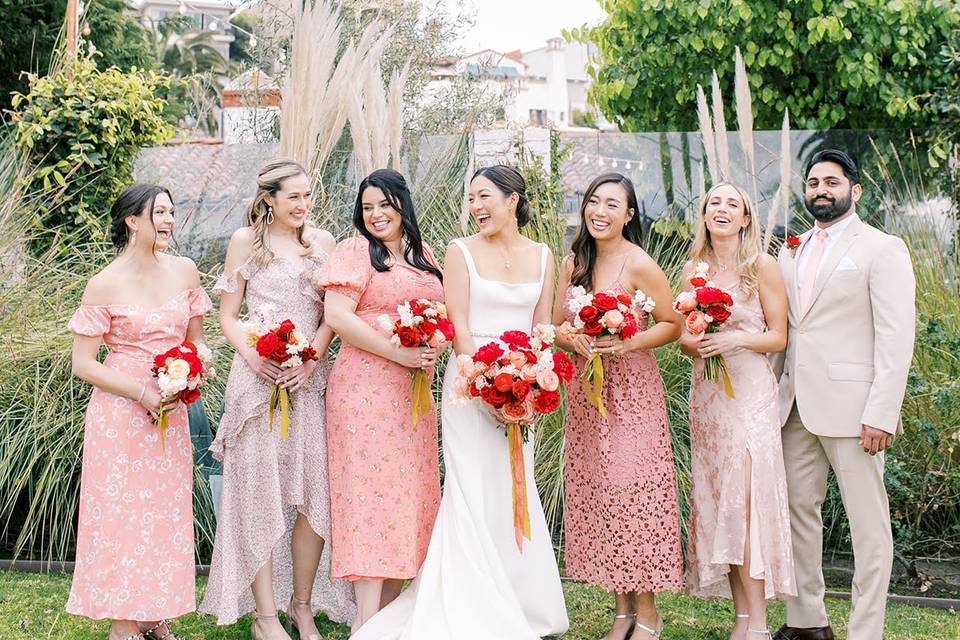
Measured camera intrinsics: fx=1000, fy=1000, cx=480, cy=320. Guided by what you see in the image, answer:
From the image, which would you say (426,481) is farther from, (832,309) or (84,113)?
(84,113)

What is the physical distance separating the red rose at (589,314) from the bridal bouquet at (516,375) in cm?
17

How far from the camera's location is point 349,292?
14.8 ft

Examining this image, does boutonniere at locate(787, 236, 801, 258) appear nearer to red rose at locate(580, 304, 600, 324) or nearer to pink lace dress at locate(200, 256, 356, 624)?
red rose at locate(580, 304, 600, 324)

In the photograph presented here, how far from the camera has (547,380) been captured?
4.10 meters

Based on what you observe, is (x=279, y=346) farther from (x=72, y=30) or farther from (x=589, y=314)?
(x=72, y=30)

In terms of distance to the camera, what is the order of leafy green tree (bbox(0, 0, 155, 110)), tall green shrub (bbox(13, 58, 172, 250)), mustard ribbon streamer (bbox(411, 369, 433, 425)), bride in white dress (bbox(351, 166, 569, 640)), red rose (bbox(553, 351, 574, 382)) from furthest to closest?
leafy green tree (bbox(0, 0, 155, 110)), tall green shrub (bbox(13, 58, 172, 250)), mustard ribbon streamer (bbox(411, 369, 433, 425)), bride in white dress (bbox(351, 166, 569, 640)), red rose (bbox(553, 351, 574, 382))

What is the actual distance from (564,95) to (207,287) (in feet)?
174

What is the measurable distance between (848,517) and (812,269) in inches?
44.9

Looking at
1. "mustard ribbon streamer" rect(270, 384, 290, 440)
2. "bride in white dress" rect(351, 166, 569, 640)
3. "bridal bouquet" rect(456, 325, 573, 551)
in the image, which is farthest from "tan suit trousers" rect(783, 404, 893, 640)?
"mustard ribbon streamer" rect(270, 384, 290, 440)

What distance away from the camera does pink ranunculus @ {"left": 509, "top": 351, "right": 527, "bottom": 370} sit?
412 cm

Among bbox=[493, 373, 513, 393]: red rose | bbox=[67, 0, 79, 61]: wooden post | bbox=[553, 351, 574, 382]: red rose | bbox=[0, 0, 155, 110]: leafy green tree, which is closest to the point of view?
bbox=[493, 373, 513, 393]: red rose

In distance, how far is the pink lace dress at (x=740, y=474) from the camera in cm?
447

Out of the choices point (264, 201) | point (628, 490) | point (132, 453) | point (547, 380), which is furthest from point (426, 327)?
point (132, 453)

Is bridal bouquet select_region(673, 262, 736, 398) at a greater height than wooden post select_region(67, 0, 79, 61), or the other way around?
wooden post select_region(67, 0, 79, 61)
